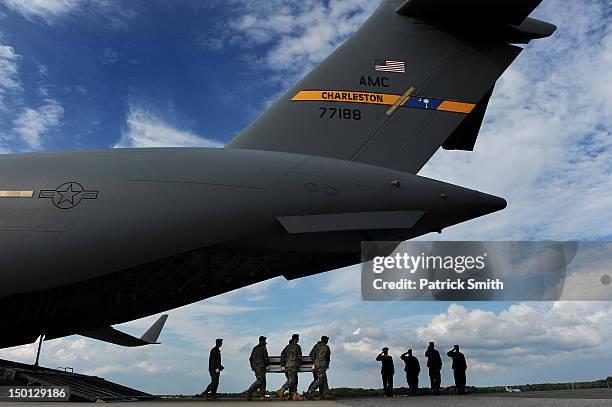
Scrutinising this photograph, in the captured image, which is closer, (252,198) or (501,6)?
(252,198)

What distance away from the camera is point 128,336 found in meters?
16.3

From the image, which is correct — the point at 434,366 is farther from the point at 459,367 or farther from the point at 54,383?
the point at 54,383

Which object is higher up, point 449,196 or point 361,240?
point 449,196

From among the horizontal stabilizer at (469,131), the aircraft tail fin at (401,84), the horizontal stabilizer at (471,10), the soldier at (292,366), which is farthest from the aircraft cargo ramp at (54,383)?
the horizontal stabilizer at (471,10)

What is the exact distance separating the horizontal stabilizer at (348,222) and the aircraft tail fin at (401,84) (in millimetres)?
984

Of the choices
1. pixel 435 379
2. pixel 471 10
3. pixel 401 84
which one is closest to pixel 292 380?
pixel 435 379

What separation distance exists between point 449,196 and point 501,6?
296 cm

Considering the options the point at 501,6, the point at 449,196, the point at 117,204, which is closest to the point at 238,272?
the point at 117,204

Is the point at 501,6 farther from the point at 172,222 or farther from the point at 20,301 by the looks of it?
the point at 20,301

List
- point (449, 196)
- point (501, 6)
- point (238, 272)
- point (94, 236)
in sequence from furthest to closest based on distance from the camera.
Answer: point (238, 272) < point (501, 6) < point (449, 196) < point (94, 236)

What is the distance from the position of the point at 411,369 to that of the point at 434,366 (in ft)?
1.56

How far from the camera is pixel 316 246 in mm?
7520

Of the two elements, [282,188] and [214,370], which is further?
[214,370]

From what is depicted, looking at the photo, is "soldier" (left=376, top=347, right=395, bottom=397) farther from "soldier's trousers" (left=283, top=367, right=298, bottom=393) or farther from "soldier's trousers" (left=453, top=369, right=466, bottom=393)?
"soldier's trousers" (left=283, top=367, right=298, bottom=393)
